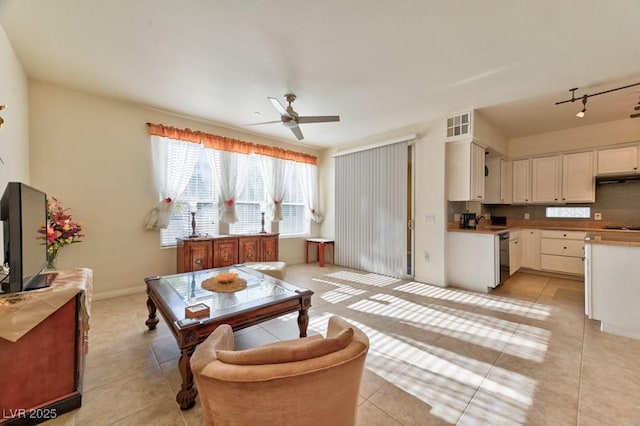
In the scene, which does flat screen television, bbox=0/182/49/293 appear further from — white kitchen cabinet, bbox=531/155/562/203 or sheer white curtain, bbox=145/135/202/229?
white kitchen cabinet, bbox=531/155/562/203

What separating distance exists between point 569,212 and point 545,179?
82 cm

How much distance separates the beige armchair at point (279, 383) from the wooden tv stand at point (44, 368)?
1.25 m

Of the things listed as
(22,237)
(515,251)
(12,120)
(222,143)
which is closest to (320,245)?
(222,143)

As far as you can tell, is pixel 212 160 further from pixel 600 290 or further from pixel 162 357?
pixel 600 290

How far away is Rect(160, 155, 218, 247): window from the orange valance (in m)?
0.33

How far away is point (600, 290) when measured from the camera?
8.73ft

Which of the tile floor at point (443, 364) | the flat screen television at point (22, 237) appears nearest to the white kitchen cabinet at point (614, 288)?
the tile floor at point (443, 364)

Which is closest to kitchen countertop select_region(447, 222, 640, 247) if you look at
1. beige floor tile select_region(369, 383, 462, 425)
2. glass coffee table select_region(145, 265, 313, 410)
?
beige floor tile select_region(369, 383, 462, 425)

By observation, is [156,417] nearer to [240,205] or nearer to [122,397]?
[122,397]

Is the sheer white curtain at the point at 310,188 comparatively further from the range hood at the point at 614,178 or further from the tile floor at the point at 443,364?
the range hood at the point at 614,178

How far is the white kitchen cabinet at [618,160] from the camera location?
3.97m

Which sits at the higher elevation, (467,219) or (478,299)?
(467,219)

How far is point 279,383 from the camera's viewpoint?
0.86 metres

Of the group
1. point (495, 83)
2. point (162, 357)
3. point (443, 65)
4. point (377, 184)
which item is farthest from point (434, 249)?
point (162, 357)
